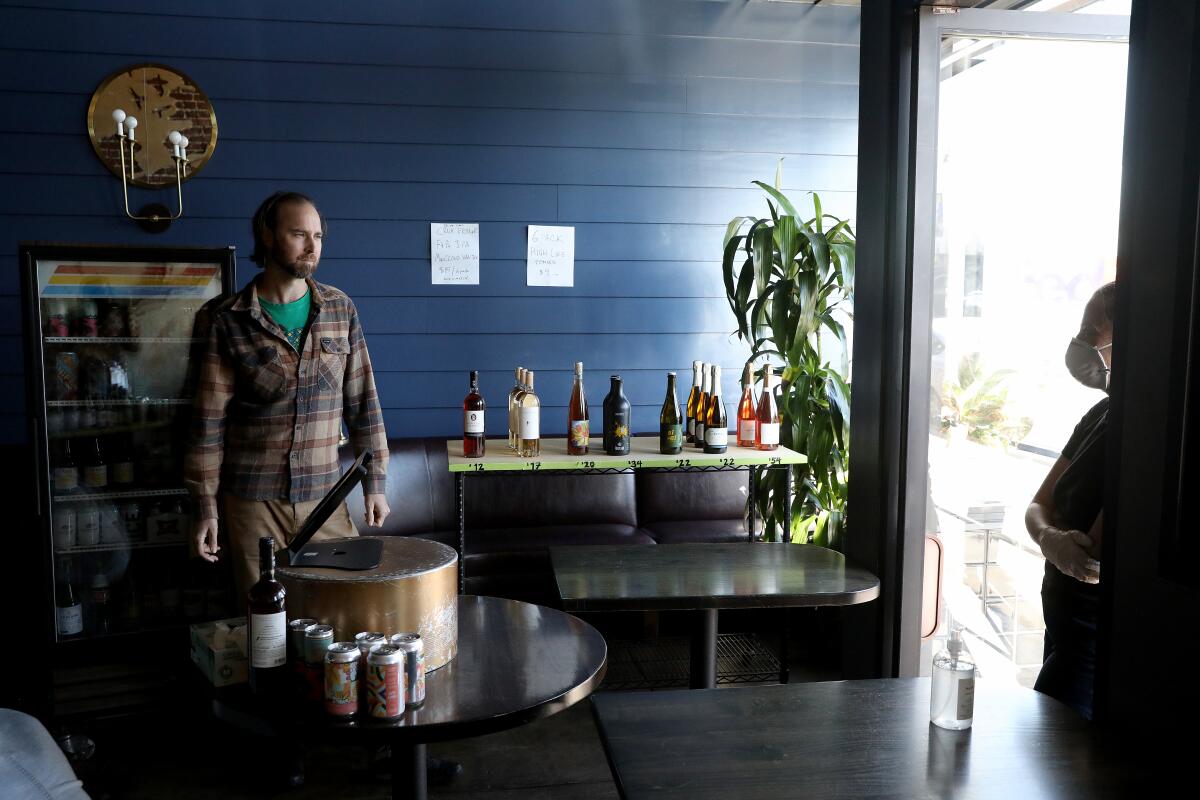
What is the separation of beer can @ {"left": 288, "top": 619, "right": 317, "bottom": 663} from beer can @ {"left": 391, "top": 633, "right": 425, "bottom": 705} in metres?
0.14

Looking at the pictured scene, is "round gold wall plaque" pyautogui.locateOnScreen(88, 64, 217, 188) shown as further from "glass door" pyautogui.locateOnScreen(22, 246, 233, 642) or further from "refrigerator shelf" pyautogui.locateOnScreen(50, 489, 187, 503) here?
"refrigerator shelf" pyautogui.locateOnScreen(50, 489, 187, 503)

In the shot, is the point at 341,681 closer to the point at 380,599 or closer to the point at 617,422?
the point at 380,599

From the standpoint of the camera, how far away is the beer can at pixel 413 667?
1.48 meters

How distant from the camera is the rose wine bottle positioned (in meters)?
3.66

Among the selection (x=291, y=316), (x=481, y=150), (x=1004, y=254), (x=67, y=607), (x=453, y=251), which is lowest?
(x=67, y=607)

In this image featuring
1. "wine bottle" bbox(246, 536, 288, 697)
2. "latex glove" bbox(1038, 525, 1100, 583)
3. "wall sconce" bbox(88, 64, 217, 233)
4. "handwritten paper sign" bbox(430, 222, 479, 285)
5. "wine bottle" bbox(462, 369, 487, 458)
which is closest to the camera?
"wine bottle" bbox(246, 536, 288, 697)

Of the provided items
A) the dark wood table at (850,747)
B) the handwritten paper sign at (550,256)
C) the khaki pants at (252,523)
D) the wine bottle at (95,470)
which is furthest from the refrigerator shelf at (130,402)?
the dark wood table at (850,747)

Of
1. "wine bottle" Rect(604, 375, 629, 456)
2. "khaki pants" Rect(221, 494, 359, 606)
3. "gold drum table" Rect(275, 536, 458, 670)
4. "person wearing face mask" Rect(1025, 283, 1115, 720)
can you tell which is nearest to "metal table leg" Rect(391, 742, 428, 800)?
"gold drum table" Rect(275, 536, 458, 670)

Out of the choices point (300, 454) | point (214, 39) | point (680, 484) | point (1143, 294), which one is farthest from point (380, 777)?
point (214, 39)

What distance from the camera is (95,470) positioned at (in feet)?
11.1

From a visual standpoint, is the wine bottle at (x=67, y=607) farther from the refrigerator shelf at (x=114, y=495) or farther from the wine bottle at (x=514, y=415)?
the wine bottle at (x=514, y=415)

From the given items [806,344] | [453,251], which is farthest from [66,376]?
[806,344]

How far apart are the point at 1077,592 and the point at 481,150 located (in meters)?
3.10

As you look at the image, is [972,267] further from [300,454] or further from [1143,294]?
[300,454]
